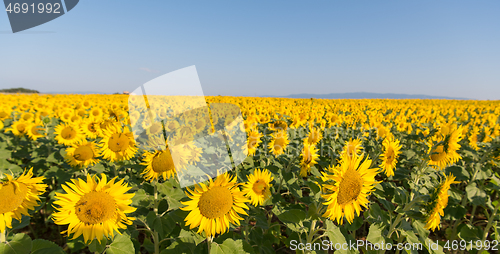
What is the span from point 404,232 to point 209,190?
2.29m

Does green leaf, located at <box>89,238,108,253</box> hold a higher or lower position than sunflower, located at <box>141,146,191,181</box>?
lower

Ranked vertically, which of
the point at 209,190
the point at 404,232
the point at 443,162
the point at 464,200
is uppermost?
the point at 209,190

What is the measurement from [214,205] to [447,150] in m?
3.41

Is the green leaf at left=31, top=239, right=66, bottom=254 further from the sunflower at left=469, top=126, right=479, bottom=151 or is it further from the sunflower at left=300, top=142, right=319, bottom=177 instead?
the sunflower at left=469, top=126, right=479, bottom=151

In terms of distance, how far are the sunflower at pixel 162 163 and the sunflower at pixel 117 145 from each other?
568 mm

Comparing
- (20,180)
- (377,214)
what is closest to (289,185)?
(377,214)

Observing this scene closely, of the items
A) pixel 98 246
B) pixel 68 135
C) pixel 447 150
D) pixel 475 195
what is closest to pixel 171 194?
pixel 98 246

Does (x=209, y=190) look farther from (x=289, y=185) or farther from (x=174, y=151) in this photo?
(x=289, y=185)

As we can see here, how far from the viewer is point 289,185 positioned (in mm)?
3166

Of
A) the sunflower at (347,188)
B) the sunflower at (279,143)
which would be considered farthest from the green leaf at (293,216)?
the sunflower at (279,143)

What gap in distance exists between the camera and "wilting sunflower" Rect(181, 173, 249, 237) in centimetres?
171

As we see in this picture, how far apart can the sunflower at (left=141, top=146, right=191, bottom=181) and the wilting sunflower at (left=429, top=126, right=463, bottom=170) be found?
3.32 metres

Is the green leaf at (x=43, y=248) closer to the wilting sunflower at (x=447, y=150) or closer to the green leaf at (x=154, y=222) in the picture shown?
the green leaf at (x=154, y=222)

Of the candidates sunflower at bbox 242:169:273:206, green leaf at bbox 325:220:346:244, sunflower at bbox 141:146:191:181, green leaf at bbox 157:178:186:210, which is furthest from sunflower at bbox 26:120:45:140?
green leaf at bbox 325:220:346:244
